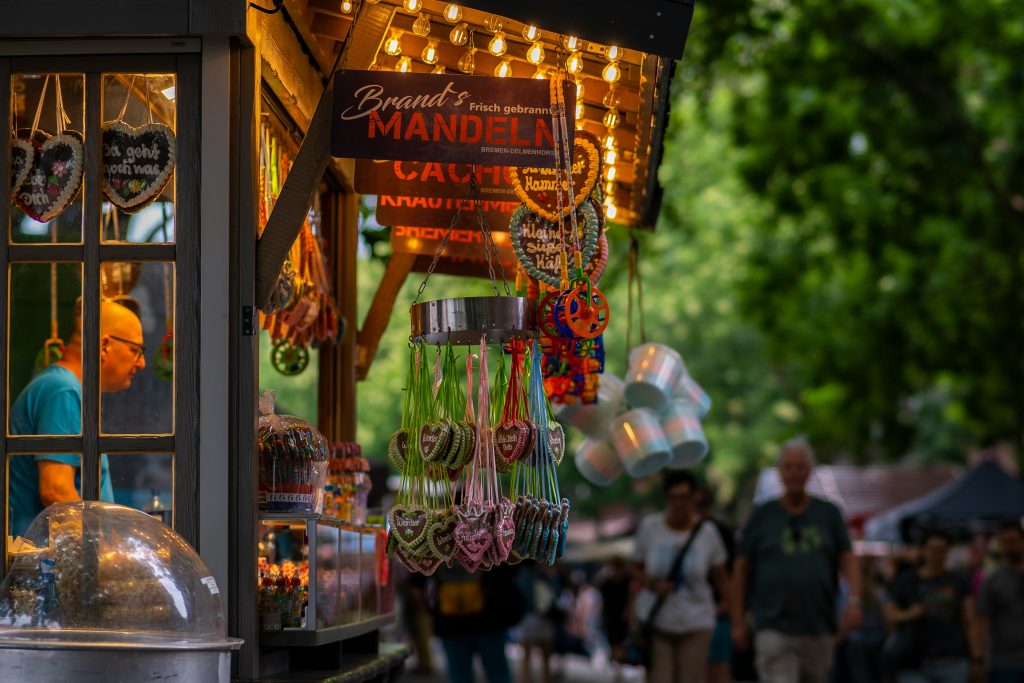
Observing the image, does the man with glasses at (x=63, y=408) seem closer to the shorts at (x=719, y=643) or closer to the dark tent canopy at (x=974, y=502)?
the shorts at (x=719, y=643)

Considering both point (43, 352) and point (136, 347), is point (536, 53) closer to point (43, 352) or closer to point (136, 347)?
point (136, 347)

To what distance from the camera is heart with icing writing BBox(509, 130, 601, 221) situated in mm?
6074

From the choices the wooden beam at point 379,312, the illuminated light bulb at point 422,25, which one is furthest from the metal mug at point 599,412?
the illuminated light bulb at point 422,25

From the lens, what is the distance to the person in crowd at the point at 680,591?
33.9ft

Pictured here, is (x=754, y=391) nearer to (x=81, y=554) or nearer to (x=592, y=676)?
(x=592, y=676)

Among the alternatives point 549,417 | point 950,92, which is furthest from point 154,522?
point 950,92

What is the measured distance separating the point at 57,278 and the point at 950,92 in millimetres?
16016

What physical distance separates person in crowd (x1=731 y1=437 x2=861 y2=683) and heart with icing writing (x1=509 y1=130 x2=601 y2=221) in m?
4.68

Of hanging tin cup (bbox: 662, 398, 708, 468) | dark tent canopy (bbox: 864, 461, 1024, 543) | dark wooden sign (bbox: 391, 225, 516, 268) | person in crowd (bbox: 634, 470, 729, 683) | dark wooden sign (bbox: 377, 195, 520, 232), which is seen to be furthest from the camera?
dark tent canopy (bbox: 864, 461, 1024, 543)

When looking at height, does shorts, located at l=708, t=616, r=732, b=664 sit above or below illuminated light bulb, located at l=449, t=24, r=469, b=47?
below

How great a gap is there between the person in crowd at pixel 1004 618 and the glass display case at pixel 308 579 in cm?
630

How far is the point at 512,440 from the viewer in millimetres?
5418

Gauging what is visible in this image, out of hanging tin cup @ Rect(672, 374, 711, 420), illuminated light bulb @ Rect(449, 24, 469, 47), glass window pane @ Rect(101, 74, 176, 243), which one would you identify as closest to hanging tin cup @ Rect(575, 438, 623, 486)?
hanging tin cup @ Rect(672, 374, 711, 420)

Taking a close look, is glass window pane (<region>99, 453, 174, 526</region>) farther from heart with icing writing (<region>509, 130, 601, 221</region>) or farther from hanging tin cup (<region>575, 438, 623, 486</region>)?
hanging tin cup (<region>575, 438, 623, 486</region>)
